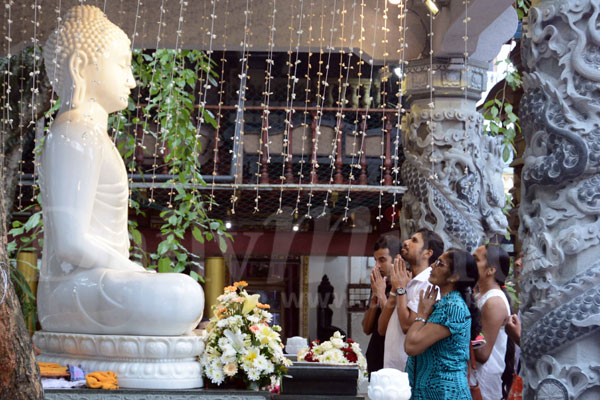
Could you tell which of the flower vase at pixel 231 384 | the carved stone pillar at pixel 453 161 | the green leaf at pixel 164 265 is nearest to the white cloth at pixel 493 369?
the flower vase at pixel 231 384

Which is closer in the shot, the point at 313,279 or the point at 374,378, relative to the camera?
the point at 374,378

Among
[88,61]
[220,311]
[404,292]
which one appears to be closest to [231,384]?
[220,311]

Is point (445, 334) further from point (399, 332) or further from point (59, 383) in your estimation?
point (59, 383)

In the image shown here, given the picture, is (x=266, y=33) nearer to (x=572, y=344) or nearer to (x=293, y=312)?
(x=572, y=344)

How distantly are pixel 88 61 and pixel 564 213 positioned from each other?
1.89m

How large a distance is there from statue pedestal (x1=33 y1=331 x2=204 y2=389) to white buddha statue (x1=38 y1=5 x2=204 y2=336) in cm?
5

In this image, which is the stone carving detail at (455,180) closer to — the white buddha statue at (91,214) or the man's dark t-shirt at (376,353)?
the man's dark t-shirt at (376,353)

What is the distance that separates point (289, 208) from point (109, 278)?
4422 millimetres

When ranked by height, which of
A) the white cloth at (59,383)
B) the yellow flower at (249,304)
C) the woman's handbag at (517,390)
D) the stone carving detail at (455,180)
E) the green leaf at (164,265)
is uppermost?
the stone carving detail at (455,180)

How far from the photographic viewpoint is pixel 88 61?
11.8 ft

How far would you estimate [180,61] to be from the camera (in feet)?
20.3

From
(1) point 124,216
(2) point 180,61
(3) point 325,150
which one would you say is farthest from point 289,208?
(1) point 124,216

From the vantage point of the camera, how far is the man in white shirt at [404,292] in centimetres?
330

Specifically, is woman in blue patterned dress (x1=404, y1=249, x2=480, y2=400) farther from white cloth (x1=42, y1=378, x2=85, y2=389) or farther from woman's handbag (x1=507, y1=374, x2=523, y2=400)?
white cloth (x1=42, y1=378, x2=85, y2=389)
